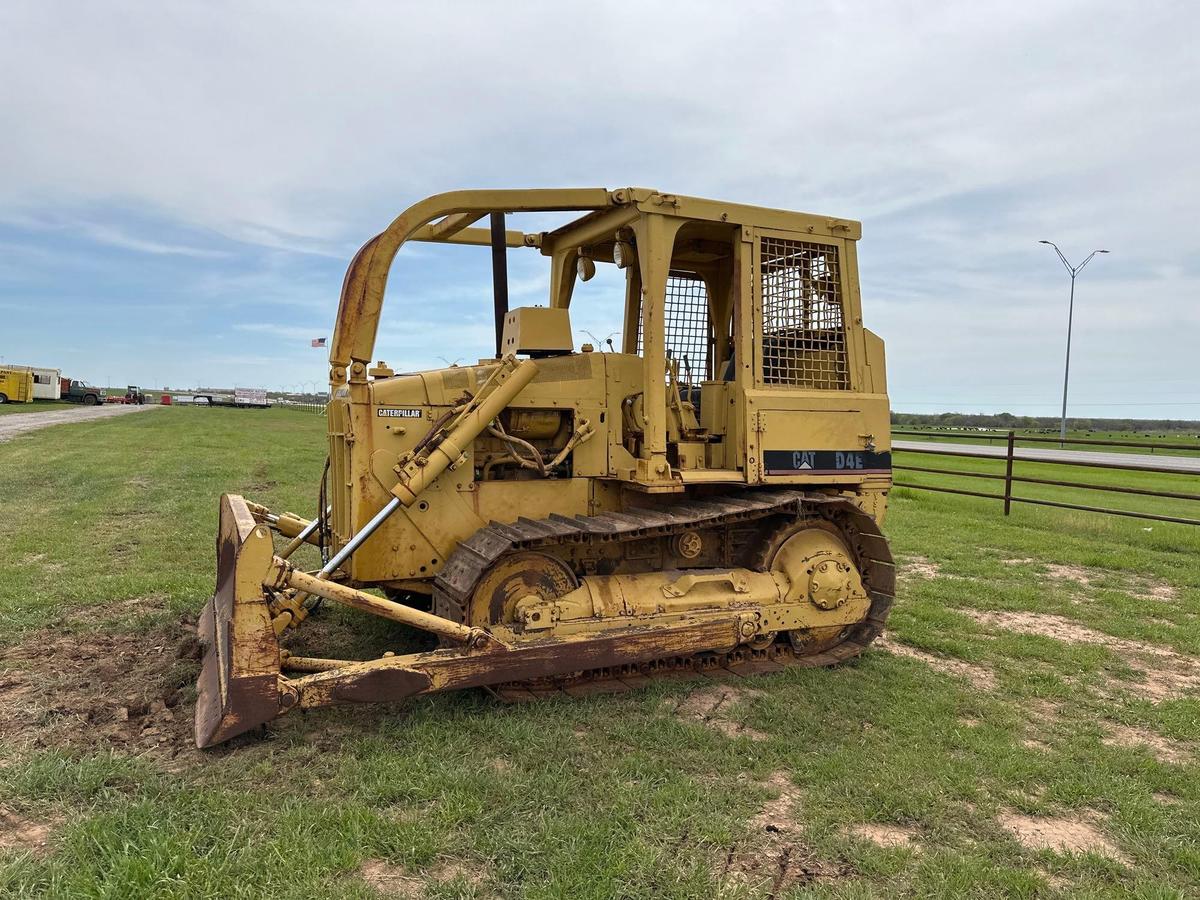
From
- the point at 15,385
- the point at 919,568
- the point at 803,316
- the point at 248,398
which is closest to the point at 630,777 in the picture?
the point at 803,316

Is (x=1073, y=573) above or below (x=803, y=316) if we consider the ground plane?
below

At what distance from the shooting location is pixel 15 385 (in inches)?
2080

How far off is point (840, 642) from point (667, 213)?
11.0 ft

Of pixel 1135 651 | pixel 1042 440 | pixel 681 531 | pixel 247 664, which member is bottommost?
pixel 1135 651

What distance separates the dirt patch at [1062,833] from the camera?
3553mm

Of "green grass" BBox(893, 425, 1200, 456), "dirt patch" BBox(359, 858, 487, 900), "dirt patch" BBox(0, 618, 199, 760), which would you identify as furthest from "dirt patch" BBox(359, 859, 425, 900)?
"green grass" BBox(893, 425, 1200, 456)

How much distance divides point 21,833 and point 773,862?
10.1ft

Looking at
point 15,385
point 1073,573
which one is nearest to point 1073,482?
point 1073,573

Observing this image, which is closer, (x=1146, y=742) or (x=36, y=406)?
(x=1146, y=742)

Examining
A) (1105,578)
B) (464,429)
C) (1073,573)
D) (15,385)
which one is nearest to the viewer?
(464,429)

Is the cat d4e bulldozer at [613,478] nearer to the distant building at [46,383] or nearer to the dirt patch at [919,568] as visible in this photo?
the dirt patch at [919,568]

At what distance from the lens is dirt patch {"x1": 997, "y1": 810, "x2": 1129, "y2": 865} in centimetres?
355

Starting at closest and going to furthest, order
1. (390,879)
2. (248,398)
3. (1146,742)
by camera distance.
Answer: (390,879) < (1146,742) < (248,398)

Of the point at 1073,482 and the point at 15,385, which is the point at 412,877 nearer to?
the point at 1073,482
